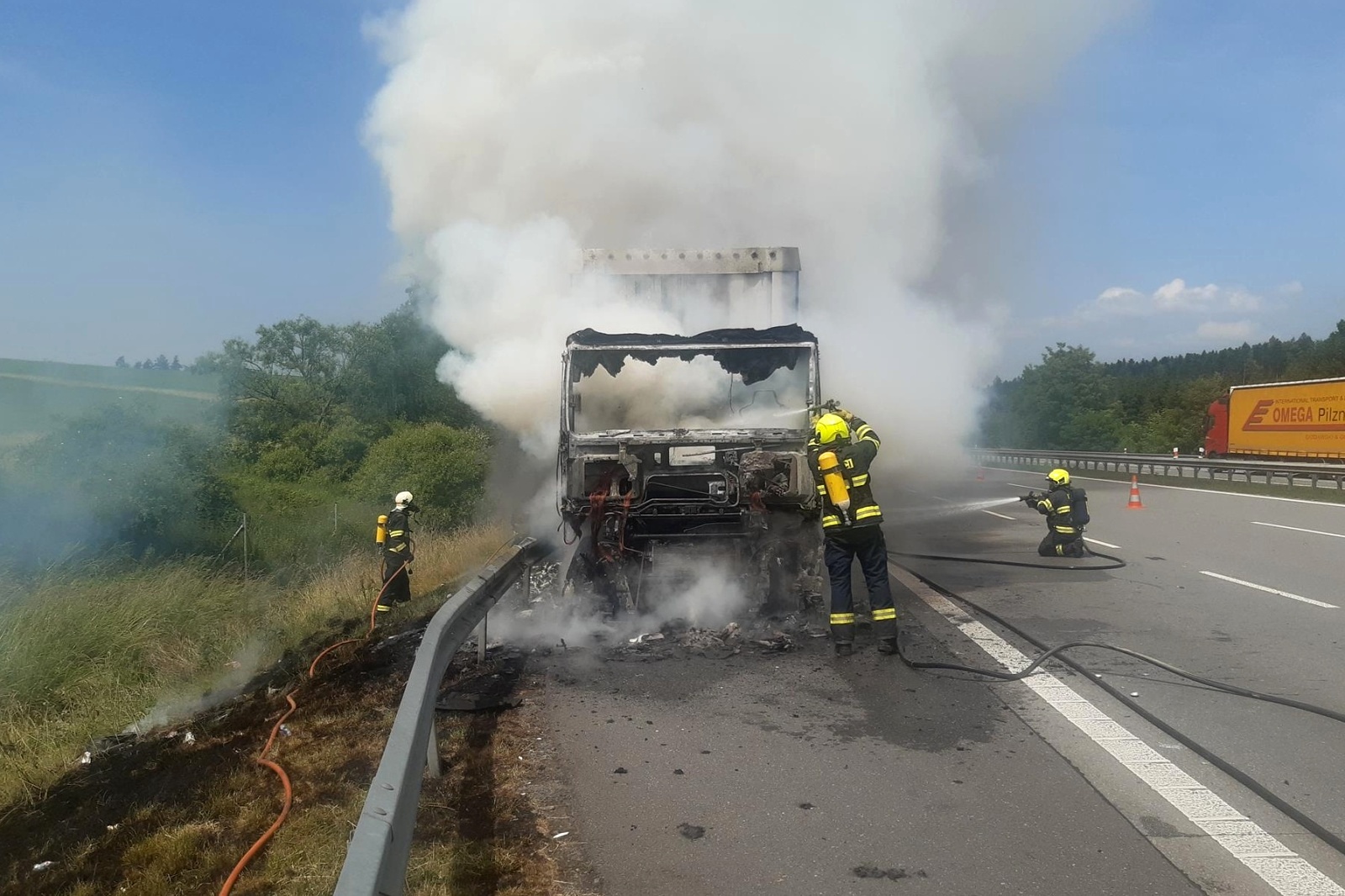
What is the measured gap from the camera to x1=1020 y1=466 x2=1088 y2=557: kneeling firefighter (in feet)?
36.8

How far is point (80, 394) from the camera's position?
24.1 metres

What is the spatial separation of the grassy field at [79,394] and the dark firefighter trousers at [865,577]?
637 inches

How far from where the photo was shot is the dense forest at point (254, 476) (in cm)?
1591

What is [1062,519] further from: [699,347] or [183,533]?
[183,533]

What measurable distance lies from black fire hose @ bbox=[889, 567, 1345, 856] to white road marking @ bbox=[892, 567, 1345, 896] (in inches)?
6.2

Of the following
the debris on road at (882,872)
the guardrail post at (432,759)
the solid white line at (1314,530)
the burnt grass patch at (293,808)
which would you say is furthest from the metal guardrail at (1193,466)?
the debris on road at (882,872)

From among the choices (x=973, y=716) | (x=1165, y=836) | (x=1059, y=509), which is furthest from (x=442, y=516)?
(x=1165, y=836)

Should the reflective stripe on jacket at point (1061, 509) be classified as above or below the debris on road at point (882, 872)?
above

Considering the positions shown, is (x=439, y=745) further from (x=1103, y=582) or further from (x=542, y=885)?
(x=1103, y=582)

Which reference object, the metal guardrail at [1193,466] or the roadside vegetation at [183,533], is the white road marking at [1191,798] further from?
the metal guardrail at [1193,466]

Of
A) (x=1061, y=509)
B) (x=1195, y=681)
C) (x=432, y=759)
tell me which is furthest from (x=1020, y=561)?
(x=432, y=759)

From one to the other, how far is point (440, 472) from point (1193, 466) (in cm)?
2098

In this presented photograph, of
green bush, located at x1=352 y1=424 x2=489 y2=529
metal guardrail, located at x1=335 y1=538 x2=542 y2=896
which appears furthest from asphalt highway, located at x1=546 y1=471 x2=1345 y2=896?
green bush, located at x1=352 y1=424 x2=489 y2=529

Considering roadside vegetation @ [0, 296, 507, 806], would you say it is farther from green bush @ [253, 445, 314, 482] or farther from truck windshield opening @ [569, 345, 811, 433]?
truck windshield opening @ [569, 345, 811, 433]
